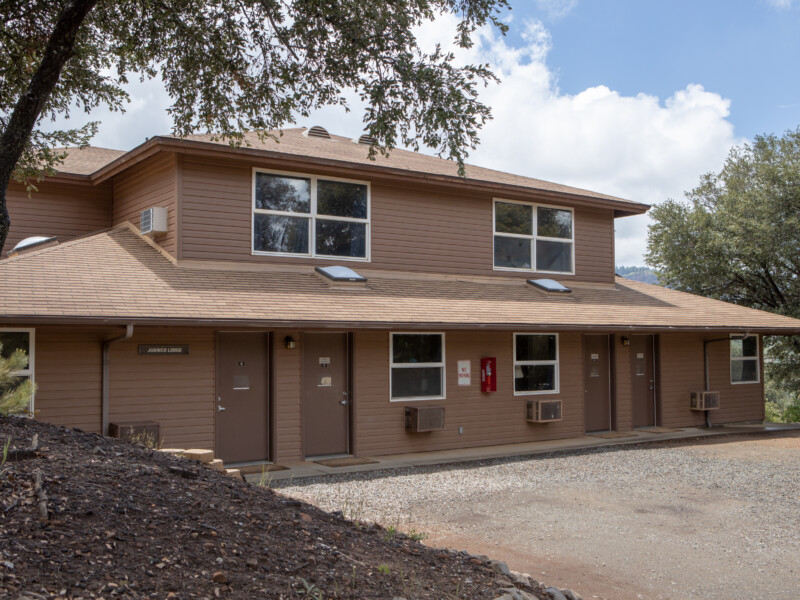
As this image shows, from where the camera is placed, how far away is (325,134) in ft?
55.1

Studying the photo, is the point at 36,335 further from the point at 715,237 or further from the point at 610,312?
the point at 715,237

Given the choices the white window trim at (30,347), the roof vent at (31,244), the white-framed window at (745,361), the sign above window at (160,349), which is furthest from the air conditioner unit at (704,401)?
the roof vent at (31,244)

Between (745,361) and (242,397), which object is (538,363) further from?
(745,361)

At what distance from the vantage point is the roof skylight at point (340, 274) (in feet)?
41.9

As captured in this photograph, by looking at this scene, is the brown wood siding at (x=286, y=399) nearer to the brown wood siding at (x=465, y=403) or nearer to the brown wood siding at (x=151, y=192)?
the brown wood siding at (x=465, y=403)

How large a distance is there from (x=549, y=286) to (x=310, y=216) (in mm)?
5371

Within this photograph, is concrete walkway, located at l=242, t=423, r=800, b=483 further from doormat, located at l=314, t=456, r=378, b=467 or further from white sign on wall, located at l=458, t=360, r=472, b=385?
white sign on wall, located at l=458, t=360, r=472, b=385

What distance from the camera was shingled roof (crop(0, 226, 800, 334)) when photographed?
392 inches

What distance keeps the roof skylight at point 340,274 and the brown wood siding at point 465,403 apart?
1.03m

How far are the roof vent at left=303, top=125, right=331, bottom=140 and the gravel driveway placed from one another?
328 inches

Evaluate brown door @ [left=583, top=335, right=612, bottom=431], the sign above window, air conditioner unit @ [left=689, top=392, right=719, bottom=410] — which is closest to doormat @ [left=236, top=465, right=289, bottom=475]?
the sign above window

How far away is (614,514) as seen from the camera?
8367 mm

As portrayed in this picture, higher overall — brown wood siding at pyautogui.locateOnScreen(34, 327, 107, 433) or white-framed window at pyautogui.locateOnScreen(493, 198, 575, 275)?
white-framed window at pyautogui.locateOnScreen(493, 198, 575, 275)

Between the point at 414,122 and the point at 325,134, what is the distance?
31.9 ft
